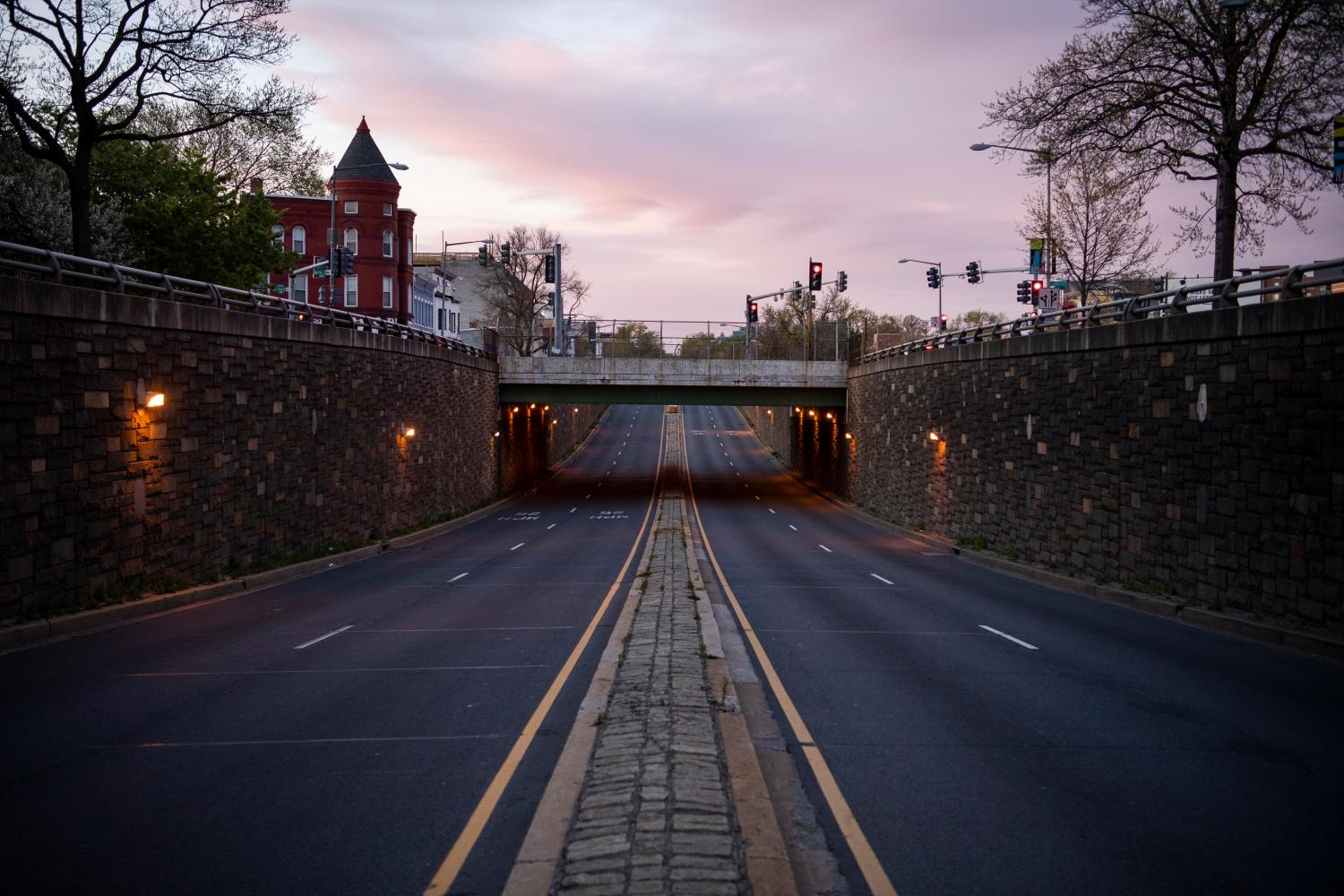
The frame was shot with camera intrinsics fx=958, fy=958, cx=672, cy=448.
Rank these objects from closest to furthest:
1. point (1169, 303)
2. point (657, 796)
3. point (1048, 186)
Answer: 1. point (657, 796)
2. point (1169, 303)
3. point (1048, 186)

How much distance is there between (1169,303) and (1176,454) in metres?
3.97

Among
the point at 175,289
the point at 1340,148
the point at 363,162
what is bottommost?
the point at 175,289

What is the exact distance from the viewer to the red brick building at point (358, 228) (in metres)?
68.1

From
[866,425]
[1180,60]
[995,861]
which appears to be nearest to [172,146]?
[866,425]

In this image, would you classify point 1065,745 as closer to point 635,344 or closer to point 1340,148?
point 1340,148

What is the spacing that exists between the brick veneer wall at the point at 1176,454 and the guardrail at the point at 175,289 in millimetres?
17791

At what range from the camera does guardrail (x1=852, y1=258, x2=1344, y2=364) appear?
14148mm

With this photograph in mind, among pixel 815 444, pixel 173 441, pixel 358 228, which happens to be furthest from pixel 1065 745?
pixel 358 228

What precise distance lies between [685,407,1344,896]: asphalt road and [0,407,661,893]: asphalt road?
8.44 ft

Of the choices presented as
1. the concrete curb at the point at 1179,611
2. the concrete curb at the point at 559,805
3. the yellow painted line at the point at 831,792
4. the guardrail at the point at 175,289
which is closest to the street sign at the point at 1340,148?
the concrete curb at the point at 1179,611

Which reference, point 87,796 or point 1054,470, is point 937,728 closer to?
→ point 87,796

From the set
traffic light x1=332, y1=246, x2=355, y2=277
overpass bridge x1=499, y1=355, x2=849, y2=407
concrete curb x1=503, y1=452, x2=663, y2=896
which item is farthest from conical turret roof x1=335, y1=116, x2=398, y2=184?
concrete curb x1=503, y1=452, x2=663, y2=896

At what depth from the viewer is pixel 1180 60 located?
21922mm

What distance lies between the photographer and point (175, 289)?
730 inches
